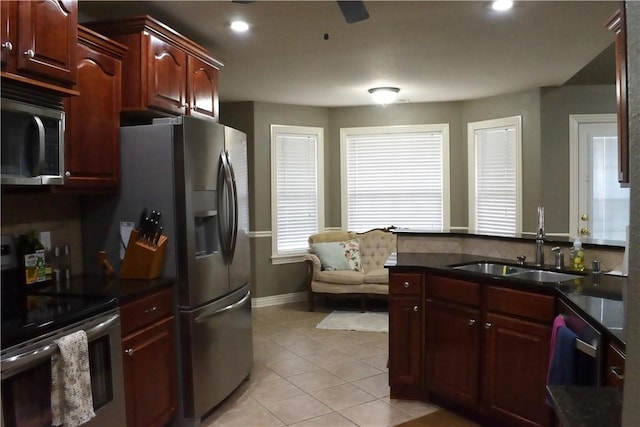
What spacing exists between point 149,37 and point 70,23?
2.25ft

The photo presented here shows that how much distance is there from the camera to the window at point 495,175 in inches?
222

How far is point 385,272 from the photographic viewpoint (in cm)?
568

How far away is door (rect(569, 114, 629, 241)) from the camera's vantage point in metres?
5.41

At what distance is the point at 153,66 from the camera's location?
2.95m

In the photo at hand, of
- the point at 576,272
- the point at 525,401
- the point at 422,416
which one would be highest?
the point at 576,272

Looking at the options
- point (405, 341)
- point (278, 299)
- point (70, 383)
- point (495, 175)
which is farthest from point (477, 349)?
point (278, 299)

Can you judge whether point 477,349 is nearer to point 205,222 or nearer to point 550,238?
point 550,238

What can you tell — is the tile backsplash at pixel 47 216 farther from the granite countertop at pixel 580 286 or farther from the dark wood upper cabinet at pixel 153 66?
the granite countertop at pixel 580 286

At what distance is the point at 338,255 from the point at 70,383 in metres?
4.10

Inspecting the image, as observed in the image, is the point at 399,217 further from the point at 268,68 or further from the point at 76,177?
the point at 76,177

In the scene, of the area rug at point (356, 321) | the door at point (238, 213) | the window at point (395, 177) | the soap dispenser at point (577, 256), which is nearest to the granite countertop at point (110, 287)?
the door at point (238, 213)

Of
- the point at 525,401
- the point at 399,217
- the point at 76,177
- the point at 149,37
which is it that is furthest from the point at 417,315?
the point at 399,217

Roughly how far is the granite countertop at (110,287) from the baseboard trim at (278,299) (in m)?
3.26

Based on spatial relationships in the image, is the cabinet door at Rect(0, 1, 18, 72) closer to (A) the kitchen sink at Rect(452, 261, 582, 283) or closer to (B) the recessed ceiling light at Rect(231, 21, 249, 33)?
(B) the recessed ceiling light at Rect(231, 21, 249, 33)
